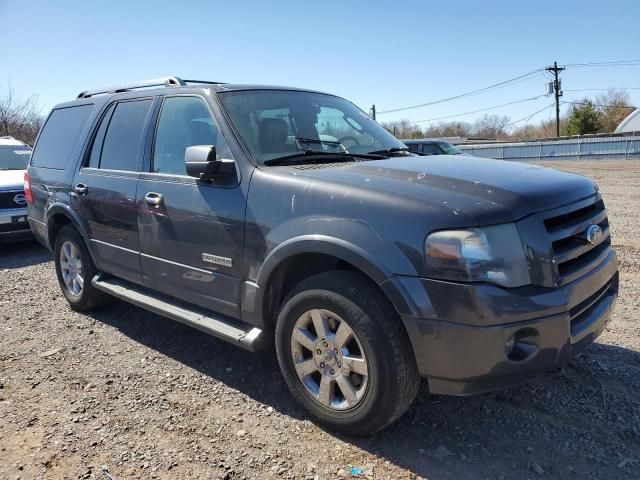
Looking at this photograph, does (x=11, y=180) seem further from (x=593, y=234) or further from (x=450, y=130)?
(x=450, y=130)

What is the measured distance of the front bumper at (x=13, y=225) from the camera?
7922 mm

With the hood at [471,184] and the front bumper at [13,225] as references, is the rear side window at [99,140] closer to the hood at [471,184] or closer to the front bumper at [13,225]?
the hood at [471,184]

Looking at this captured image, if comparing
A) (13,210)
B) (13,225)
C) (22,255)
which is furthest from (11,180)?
(22,255)

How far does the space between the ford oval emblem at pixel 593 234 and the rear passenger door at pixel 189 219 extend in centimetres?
197

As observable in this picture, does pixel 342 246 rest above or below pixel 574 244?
above

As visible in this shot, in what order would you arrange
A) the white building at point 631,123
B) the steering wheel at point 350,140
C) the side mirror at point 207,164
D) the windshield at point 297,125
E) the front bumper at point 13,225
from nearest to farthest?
the side mirror at point 207,164 → the windshield at point 297,125 → the steering wheel at point 350,140 → the front bumper at point 13,225 → the white building at point 631,123

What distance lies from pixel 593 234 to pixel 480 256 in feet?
2.84

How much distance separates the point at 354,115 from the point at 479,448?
8.92ft

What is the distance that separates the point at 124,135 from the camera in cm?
428

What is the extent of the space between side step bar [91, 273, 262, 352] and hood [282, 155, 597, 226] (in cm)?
109

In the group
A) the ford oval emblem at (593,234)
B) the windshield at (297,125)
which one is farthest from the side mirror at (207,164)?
the ford oval emblem at (593,234)

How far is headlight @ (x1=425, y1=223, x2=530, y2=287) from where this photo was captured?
7.58 ft

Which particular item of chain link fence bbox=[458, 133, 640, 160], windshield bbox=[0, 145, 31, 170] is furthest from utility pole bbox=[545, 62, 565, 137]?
windshield bbox=[0, 145, 31, 170]

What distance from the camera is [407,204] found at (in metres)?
2.49
